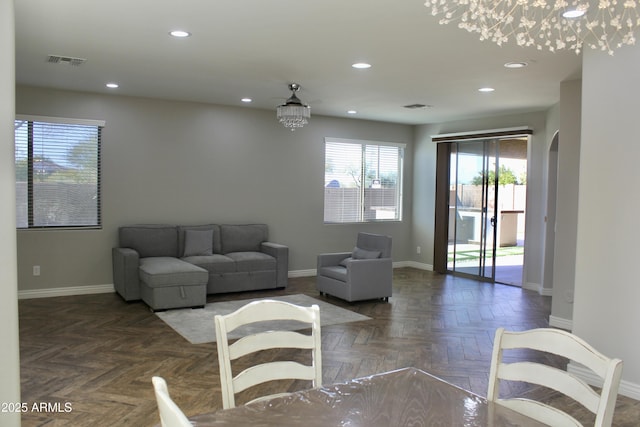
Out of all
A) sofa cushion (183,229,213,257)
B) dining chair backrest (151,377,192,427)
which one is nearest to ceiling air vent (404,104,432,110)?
sofa cushion (183,229,213,257)

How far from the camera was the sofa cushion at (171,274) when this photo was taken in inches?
222

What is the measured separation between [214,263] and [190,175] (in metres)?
1.39

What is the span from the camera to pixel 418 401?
5.57ft

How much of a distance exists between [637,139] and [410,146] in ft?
19.4

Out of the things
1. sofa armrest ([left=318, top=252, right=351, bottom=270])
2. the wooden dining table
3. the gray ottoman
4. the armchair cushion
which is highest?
the wooden dining table

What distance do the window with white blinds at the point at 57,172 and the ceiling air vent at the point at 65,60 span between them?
1.61 metres

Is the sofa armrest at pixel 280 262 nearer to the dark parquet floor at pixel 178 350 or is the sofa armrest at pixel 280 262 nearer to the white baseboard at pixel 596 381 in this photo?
the dark parquet floor at pixel 178 350

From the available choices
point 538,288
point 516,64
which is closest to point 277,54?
point 516,64

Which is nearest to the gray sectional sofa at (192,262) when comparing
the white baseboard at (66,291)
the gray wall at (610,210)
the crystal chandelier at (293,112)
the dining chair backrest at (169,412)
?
the white baseboard at (66,291)

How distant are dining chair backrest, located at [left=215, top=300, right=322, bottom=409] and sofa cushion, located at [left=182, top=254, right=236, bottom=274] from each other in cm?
466

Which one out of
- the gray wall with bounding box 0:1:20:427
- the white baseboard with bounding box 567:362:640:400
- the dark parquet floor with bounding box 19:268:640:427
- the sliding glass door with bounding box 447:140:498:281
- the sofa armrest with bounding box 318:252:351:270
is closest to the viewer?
the gray wall with bounding box 0:1:20:427

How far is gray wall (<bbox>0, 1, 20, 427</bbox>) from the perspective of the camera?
8.63 feet

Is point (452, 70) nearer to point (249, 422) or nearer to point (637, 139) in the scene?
point (637, 139)

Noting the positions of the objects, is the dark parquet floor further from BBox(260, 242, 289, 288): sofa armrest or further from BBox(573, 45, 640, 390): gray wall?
BBox(573, 45, 640, 390): gray wall
